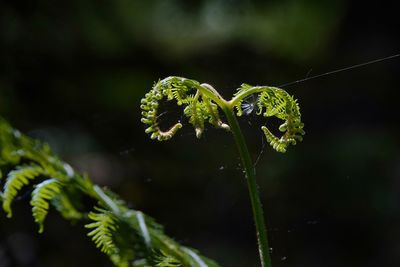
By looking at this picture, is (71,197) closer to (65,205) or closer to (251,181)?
(65,205)

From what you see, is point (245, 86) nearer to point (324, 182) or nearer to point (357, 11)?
point (324, 182)

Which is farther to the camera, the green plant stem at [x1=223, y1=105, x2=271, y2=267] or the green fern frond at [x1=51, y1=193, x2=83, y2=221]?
the green fern frond at [x1=51, y1=193, x2=83, y2=221]

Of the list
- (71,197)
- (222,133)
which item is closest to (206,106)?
(71,197)

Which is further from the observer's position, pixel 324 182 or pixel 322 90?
pixel 322 90

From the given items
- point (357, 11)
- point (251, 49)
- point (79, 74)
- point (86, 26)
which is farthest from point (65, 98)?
point (357, 11)

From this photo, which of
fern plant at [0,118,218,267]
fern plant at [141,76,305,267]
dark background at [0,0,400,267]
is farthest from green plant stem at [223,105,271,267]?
dark background at [0,0,400,267]

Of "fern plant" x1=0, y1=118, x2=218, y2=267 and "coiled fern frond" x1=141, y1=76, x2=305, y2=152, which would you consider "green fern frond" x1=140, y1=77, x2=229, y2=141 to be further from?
"fern plant" x1=0, y1=118, x2=218, y2=267

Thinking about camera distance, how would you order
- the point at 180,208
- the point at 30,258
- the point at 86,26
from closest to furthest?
the point at 30,258 < the point at 86,26 < the point at 180,208

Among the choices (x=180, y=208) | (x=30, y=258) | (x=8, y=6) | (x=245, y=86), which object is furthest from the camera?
(x=180, y=208)
